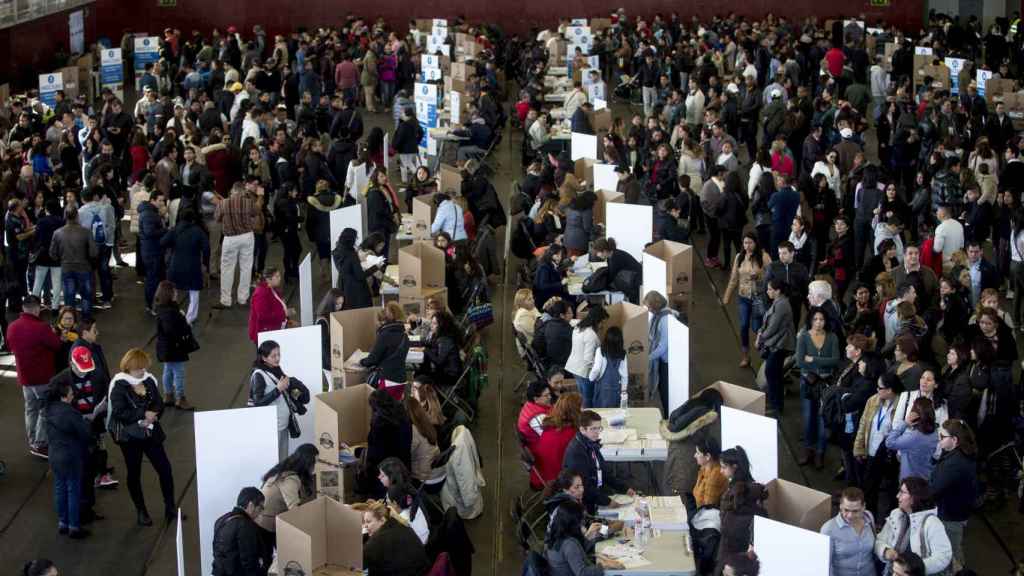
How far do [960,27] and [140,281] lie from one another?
21711 millimetres

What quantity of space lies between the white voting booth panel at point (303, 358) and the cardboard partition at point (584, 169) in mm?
7579

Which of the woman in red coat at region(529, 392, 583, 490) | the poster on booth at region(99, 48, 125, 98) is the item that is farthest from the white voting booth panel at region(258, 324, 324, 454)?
the poster on booth at region(99, 48, 125, 98)

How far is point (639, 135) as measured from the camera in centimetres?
2002

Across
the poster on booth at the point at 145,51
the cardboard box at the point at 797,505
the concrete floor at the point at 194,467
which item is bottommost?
the concrete floor at the point at 194,467

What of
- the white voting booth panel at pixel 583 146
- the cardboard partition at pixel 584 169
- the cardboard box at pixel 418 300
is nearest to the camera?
the cardboard box at pixel 418 300

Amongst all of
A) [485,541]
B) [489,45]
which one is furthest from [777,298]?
[489,45]

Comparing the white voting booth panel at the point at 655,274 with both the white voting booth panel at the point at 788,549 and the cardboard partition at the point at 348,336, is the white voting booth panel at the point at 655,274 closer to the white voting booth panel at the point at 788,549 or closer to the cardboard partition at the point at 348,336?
the cardboard partition at the point at 348,336

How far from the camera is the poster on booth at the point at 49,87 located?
84.2ft

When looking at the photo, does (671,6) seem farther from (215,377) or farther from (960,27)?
(215,377)

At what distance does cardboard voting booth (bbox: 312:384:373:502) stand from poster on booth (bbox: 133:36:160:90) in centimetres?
2106

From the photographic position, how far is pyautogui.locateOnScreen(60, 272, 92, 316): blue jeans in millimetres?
15484

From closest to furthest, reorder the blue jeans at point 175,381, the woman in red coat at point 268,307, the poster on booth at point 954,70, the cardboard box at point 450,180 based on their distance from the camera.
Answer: the woman in red coat at point 268,307 < the blue jeans at point 175,381 < the cardboard box at point 450,180 < the poster on booth at point 954,70

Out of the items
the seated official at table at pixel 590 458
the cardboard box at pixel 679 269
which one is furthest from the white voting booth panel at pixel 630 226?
the seated official at table at pixel 590 458

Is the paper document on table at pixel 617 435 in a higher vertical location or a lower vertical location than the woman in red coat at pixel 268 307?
lower
